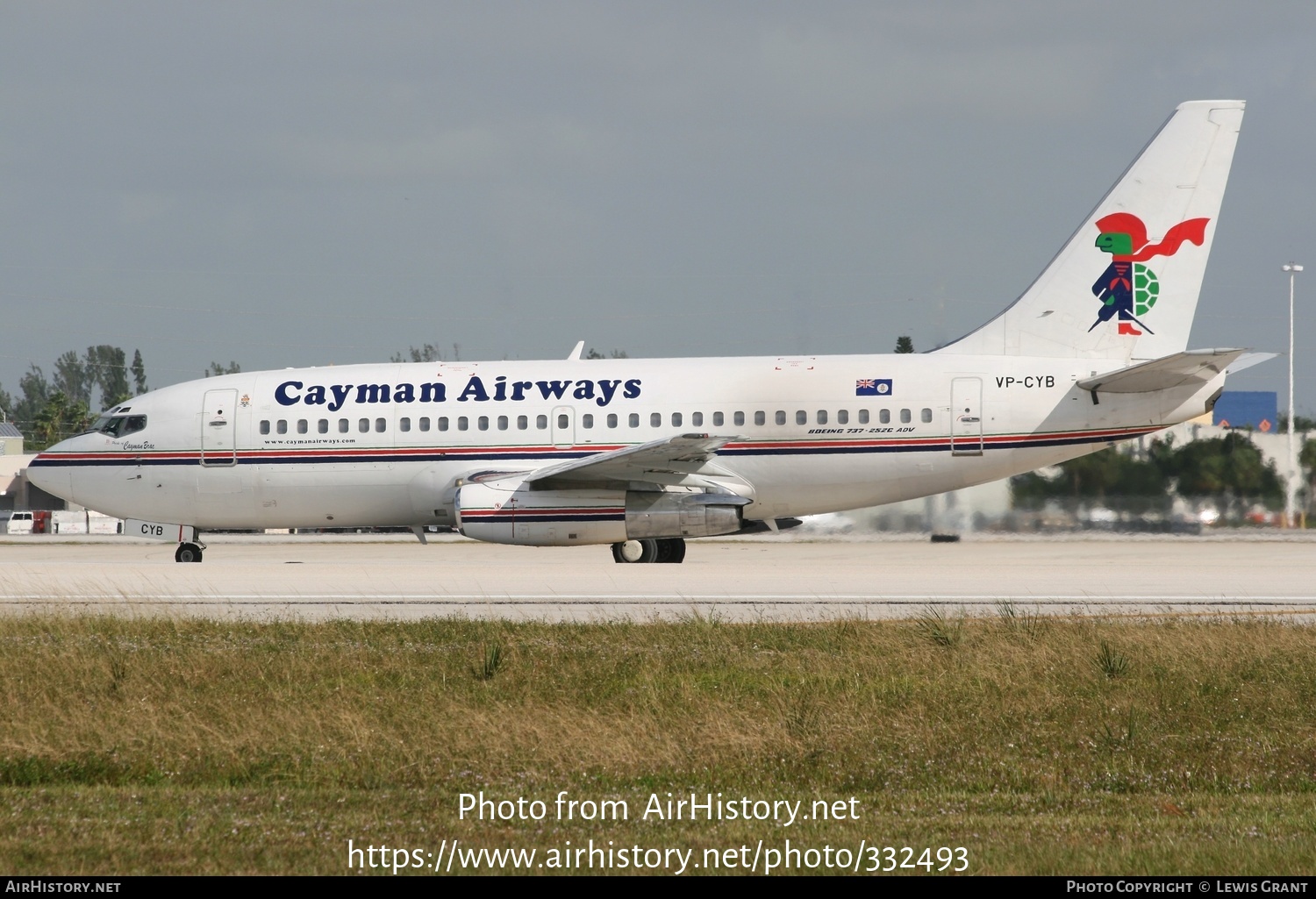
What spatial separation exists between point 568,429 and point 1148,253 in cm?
1217

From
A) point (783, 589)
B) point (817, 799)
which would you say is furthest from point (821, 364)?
point (817, 799)

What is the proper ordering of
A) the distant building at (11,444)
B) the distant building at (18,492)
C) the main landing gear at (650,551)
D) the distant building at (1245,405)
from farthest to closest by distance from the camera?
the distant building at (11,444) < the distant building at (18,492) < the distant building at (1245,405) < the main landing gear at (650,551)

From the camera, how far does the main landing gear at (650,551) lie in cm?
2664

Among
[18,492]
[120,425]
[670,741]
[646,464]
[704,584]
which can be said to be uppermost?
[120,425]

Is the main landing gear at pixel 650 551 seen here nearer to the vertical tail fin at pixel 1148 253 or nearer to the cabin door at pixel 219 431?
the vertical tail fin at pixel 1148 253

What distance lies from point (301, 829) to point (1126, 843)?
14.5 ft

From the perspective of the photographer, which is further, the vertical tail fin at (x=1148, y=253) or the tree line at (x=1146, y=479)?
the tree line at (x=1146, y=479)

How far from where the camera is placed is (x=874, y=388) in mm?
26062

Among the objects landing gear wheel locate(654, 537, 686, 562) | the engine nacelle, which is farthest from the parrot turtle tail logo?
landing gear wheel locate(654, 537, 686, 562)

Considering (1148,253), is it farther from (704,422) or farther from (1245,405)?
(1245,405)

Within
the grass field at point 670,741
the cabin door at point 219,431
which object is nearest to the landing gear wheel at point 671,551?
the cabin door at point 219,431

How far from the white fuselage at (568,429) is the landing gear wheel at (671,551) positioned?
1.60 meters

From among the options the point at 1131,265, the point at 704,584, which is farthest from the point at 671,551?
the point at 1131,265

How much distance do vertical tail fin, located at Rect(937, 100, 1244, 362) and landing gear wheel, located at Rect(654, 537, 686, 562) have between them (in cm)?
792
